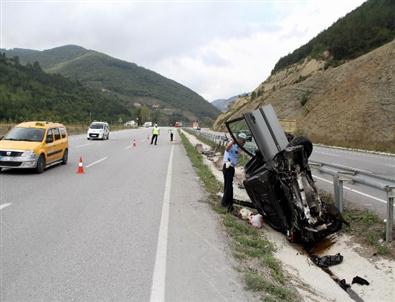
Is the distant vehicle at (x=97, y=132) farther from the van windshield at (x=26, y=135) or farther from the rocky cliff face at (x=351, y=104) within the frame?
the van windshield at (x=26, y=135)

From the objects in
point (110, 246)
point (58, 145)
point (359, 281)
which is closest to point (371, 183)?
point (359, 281)

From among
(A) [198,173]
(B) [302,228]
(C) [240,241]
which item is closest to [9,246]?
(C) [240,241]

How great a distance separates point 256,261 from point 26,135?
11.5 metres

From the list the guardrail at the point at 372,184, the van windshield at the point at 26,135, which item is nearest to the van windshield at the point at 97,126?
the van windshield at the point at 26,135

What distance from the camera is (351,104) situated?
4562 centimetres

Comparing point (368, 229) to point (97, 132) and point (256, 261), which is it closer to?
point (256, 261)

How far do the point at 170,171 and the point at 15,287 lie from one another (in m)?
12.2

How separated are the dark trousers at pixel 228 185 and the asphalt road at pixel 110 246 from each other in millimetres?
482

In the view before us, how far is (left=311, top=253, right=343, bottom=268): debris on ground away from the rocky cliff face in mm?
28085

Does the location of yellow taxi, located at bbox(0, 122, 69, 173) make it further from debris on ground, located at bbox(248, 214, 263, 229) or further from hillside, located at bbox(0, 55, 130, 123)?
hillside, located at bbox(0, 55, 130, 123)

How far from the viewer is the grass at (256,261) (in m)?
5.04

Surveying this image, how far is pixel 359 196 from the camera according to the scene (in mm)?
10922

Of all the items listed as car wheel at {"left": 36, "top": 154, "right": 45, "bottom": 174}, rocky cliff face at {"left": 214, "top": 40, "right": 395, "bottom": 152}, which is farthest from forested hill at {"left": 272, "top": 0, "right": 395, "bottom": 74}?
car wheel at {"left": 36, "top": 154, "right": 45, "bottom": 174}

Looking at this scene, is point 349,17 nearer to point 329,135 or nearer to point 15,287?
point 329,135
